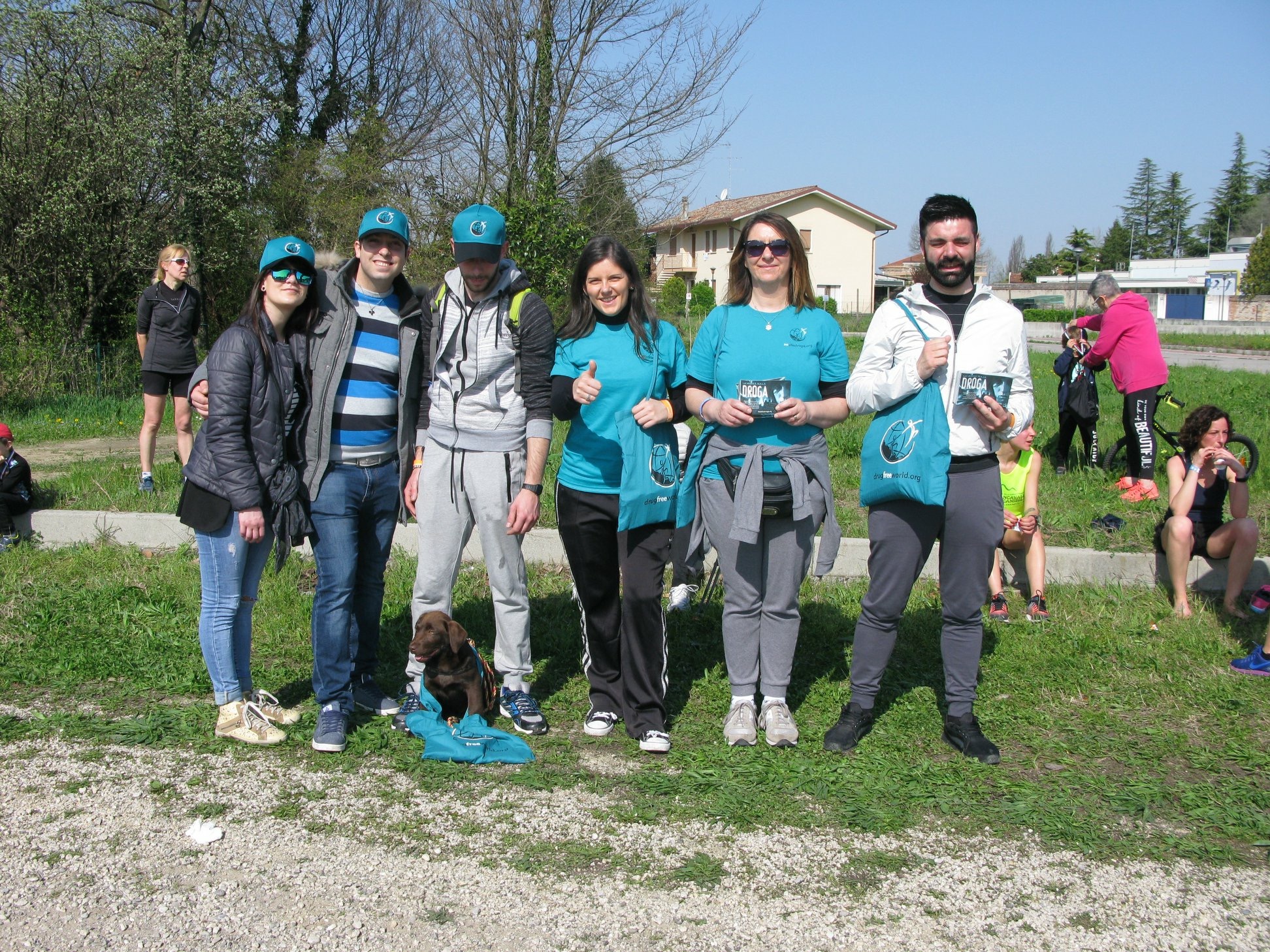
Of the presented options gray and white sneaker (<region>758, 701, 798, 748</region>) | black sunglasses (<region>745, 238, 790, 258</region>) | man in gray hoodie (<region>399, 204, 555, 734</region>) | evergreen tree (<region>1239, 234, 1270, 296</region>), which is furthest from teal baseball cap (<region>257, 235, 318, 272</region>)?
evergreen tree (<region>1239, 234, 1270, 296</region>)

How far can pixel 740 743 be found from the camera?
4.27 meters

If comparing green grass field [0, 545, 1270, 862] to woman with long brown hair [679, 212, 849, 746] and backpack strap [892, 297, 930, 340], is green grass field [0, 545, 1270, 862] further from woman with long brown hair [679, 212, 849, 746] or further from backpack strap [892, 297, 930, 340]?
backpack strap [892, 297, 930, 340]

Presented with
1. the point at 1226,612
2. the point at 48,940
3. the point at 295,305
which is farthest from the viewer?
the point at 1226,612

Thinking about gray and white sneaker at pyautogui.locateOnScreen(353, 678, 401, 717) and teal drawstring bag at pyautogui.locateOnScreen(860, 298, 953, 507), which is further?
gray and white sneaker at pyautogui.locateOnScreen(353, 678, 401, 717)

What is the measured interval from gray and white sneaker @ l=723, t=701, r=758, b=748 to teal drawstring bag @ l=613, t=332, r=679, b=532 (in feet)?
2.97

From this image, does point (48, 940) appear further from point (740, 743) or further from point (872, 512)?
point (872, 512)

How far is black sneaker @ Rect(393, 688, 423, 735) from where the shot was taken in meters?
4.43

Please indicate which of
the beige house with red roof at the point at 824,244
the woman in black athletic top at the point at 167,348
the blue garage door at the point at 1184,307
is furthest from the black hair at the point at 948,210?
the blue garage door at the point at 1184,307

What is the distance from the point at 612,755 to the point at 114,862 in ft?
6.20

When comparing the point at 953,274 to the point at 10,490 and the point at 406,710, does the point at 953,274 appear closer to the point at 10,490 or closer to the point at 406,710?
the point at 406,710

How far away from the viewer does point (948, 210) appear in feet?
13.3

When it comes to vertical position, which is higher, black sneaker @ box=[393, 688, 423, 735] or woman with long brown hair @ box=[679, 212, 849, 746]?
woman with long brown hair @ box=[679, 212, 849, 746]

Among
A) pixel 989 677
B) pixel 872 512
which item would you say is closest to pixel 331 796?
pixel 872 512

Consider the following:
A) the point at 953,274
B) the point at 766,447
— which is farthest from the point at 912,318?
the point at 766,447
